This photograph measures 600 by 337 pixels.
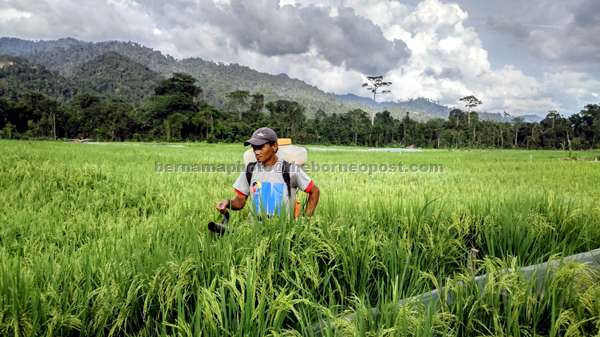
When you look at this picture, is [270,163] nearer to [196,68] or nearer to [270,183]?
[270,183]

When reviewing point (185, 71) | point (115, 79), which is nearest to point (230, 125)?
point (115, 79)

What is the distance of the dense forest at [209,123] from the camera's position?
4284 centimetres

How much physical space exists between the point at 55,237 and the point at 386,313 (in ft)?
8.88

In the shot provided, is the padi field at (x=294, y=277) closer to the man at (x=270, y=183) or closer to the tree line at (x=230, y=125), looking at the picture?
the man at (x=270, y=183)

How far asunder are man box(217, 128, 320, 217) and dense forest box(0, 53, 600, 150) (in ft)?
130

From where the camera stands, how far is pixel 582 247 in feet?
9.21

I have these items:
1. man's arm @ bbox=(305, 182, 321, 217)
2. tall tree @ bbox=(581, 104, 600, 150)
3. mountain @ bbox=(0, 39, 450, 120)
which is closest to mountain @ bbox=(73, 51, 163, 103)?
mountain @ bbox=(0, 39, 450, 120)

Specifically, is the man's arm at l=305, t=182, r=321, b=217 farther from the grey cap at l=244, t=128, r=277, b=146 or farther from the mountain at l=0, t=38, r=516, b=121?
the mountain at l=0, t=38, r=516, b=121

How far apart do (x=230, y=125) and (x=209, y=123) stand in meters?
2.75

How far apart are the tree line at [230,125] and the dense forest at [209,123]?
0.10 metres

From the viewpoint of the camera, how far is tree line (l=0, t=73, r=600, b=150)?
42.6 m

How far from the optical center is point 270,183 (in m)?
2.45

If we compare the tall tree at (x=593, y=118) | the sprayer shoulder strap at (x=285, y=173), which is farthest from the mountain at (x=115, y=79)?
the tall tree at (x=593, y=118)

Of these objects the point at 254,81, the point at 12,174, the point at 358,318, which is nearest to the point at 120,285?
the point at 358,318
